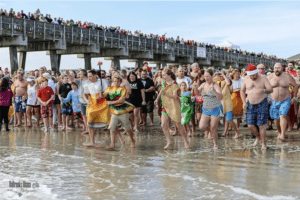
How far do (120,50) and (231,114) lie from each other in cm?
3169

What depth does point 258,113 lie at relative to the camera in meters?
9.43

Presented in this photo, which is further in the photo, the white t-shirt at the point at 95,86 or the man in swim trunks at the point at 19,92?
the man in swim trunks at the point at 19,92

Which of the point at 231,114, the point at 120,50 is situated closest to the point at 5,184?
the point at 231,114

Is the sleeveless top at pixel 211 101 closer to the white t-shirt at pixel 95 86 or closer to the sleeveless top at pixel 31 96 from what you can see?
the white t-shirt at pixel 95 86

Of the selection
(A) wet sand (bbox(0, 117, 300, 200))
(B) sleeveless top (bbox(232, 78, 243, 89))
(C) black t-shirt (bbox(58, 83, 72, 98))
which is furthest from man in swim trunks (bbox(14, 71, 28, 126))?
(B) sleeveless top (bbox(232, 78, 243, 89))

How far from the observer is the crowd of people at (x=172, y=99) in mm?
9578

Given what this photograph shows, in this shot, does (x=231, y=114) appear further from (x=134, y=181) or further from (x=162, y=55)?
(x=162, y=55)

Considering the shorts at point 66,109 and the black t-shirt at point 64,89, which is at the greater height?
the black t-shirt at point 64,89

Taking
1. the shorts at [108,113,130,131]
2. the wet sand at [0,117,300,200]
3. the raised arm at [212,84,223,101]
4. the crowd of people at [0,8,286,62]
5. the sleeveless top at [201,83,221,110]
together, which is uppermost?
the crowd of people at [0,8,286,62]

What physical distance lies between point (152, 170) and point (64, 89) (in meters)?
7.53

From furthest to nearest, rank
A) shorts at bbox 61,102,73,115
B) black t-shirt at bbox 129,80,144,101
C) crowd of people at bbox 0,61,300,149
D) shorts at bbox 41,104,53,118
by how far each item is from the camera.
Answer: shorts at bbox 61,102,73,115, shorts at bbox 41,104,53,118, black t-shirt at bbox 129,80,144,101, crowd of people at bbox 0,61,300,149

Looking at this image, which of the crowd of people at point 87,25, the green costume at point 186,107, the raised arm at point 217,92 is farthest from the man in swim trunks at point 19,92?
the crowd of people at point 87,25

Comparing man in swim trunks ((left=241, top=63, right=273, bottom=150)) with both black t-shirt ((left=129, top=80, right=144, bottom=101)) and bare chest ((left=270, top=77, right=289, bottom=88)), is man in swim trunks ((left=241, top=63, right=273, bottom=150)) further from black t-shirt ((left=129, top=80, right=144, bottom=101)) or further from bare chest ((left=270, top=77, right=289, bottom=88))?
black t-shirt ((left=129, top=80, right=144, bottom=101))

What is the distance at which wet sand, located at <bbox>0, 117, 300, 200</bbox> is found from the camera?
5.82 meters
